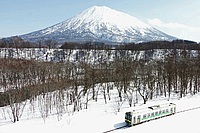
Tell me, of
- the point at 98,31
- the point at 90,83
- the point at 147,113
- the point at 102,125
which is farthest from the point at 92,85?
the point at 98,31

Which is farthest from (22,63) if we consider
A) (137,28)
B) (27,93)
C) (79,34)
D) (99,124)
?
(137,28)

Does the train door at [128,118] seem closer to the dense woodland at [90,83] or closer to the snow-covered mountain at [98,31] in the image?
the dense woodland at [90,83]

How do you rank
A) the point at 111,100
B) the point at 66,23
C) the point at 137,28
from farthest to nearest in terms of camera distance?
the point at 137,28, the point at 66,23, the point at 111,100

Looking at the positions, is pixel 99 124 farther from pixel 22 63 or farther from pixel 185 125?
pixel 22 63

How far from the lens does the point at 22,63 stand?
50875 millimetres

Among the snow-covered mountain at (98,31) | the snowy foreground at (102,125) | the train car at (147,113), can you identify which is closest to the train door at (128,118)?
the train car at (147,113)

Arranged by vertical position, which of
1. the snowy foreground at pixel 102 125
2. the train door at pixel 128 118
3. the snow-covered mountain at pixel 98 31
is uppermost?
the snow-covered mountain at pixel 98 31

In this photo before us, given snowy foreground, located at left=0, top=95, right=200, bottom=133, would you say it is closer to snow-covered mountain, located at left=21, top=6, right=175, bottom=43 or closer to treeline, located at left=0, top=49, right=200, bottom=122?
treeline, located at left=0, top=49, right=200, bottom=122

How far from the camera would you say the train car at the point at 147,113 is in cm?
1719

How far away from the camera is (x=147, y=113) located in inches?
728

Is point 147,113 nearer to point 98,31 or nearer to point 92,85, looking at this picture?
point 92,85

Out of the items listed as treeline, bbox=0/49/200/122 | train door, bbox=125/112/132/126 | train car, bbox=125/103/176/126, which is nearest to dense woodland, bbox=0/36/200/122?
treeline, bbox=0/49/200/122

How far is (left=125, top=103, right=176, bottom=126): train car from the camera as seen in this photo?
17188 mm

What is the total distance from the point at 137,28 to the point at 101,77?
6401 inches
